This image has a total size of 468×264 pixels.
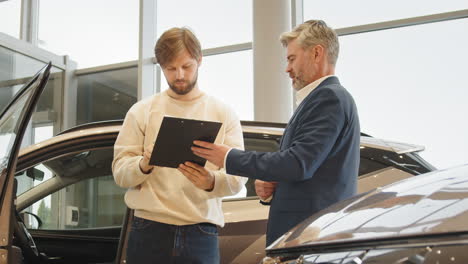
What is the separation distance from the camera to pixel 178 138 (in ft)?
6.39

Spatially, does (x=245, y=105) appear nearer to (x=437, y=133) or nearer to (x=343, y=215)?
(x=437, y=133)

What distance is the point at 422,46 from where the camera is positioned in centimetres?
652

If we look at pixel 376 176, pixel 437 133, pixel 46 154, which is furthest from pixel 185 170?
pixel 437 133

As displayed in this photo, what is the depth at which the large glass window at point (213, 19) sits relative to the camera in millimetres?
7734

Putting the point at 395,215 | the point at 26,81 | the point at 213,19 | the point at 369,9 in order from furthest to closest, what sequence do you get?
1. the point at 26,81
2. the point at 213,19
3. the point at 369,9
4. the point at 395,215

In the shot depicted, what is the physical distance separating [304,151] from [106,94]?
7.28 metres

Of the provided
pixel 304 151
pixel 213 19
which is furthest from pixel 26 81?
pixel 304 151

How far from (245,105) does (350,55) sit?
1.42 m

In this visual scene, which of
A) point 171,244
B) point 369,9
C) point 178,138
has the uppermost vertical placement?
point 369,9

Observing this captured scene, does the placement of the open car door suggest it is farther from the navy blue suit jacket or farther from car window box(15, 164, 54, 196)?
car window box(15, 164, 54, 196)

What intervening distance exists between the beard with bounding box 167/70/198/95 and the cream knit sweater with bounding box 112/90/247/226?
2.0 inches

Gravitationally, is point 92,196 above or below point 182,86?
below

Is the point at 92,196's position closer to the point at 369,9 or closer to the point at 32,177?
the point at 32,177

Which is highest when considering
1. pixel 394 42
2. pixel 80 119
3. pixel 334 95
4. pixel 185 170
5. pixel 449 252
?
pixel 394 42
